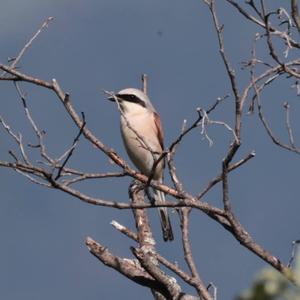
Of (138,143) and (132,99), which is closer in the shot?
(138,143)

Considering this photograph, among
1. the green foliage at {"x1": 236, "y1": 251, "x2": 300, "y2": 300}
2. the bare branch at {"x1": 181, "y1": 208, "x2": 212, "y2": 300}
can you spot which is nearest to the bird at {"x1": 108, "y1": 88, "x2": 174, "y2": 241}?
the bare branch at {"x1": 181, "y1": 208, "x2": 212, "y2": 300}

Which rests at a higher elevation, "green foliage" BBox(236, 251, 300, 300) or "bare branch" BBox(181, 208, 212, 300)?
"bare branch" BBox(181, 208, 212, 300)

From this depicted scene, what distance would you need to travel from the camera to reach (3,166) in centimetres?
333

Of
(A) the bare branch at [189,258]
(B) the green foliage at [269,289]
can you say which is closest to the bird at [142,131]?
(A) the bare branch at [189,258]

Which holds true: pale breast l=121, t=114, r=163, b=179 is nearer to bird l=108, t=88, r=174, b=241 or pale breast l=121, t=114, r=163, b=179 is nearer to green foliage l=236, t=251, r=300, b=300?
bird l=108, t=88, r=174, b=241

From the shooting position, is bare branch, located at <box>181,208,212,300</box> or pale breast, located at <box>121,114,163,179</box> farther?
pale breast, located at <box>121,114,163,179</box>

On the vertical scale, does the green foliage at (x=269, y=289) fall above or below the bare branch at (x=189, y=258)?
below

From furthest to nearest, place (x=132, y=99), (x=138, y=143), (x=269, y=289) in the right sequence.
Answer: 1. (x=132, y=99)
2. (x=138, y=143)
3. (x=269, y=289)

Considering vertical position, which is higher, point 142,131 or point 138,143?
point 142,131

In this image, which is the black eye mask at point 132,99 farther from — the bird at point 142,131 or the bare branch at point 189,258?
the bare branch at point 189,258

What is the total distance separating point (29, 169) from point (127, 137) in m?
3.70

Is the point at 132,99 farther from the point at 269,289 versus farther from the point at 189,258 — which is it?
the point at 269,289

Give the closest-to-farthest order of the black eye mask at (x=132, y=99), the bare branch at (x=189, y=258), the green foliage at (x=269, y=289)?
the green foliage at (x=269, y=289)
the bare branch at (x=189, y=258)
the black eye mask at (x=132, y=99)

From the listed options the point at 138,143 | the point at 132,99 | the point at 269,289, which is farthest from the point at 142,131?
the point at 269,289
